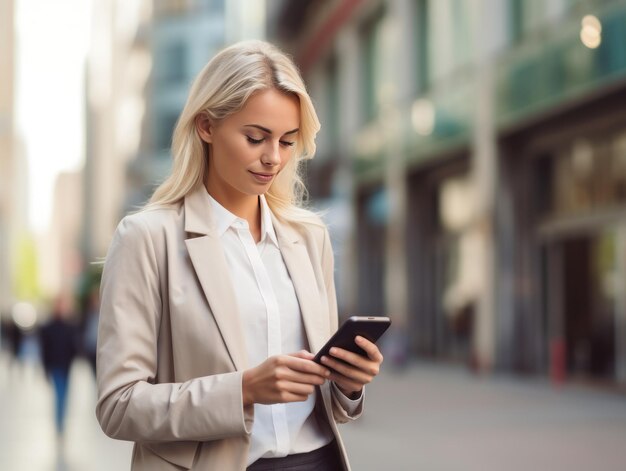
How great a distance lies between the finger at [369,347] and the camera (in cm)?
251

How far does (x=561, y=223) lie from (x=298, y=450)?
20.2m

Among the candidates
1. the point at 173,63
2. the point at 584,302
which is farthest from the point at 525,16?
the point at 173,63

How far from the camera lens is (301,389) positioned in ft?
7.95

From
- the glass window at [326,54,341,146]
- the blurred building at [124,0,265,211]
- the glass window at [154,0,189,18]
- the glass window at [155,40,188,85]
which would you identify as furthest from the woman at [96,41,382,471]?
the glass window at [154,0,189,18]

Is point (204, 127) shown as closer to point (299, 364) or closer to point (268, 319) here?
point (268, 319)

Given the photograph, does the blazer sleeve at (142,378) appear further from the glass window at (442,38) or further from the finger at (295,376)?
the glass window at (442,38)

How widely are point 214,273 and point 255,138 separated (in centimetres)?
34

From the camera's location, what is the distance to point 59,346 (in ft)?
48.3

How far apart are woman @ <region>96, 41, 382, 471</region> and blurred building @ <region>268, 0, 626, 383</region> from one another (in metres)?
16.0

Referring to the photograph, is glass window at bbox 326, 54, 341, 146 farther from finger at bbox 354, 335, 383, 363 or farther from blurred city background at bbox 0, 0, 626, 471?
finger at bbox 354, 335, 383, 363

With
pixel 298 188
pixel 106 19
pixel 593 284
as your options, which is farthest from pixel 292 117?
pixel 106 19

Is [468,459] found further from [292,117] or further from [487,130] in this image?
[487,130]

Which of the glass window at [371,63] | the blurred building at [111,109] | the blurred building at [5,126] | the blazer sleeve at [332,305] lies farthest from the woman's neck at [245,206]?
the blurred building at [5,126]

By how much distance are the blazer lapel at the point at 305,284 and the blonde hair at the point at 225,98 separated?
0.08 m
